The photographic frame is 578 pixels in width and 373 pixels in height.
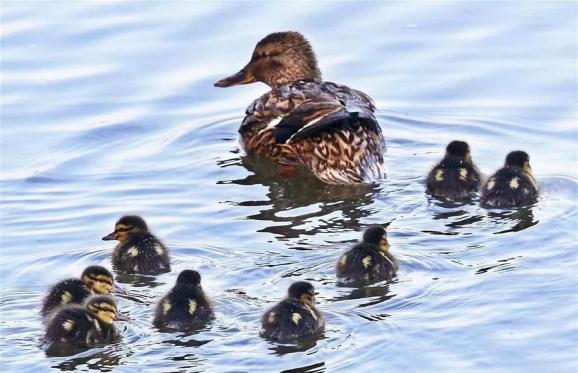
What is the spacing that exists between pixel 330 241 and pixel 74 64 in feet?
13.1

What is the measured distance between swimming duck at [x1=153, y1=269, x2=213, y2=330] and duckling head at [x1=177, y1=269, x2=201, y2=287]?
2 cm

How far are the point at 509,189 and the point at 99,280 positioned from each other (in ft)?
8.23

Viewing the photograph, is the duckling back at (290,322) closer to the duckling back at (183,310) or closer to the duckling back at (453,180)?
the duckling back at (183,310)

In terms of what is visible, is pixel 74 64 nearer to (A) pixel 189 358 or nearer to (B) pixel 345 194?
(B) pixel 345 194

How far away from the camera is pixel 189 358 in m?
7.84

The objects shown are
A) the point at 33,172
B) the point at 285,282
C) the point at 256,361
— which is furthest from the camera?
the point at 33,172

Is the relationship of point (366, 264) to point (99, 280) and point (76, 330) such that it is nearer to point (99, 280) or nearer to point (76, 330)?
point (99, 280)

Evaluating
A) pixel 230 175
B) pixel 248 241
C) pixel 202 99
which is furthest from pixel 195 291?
pixel 202 99

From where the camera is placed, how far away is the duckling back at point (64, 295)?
8.45 metres

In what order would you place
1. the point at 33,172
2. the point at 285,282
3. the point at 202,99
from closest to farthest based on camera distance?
1. the point at 285,282
2. the point at 33,172
3. the point at 202,99

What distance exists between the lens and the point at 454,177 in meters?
10.1

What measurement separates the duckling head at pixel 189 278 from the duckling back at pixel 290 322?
474mm

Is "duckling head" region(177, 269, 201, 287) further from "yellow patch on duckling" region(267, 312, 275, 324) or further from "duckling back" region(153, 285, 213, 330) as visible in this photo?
"yellow patch on duckling" region(267, 312, 275, 324)

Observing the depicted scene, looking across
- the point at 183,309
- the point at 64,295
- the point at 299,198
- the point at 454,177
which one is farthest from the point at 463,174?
the point at 64,295
